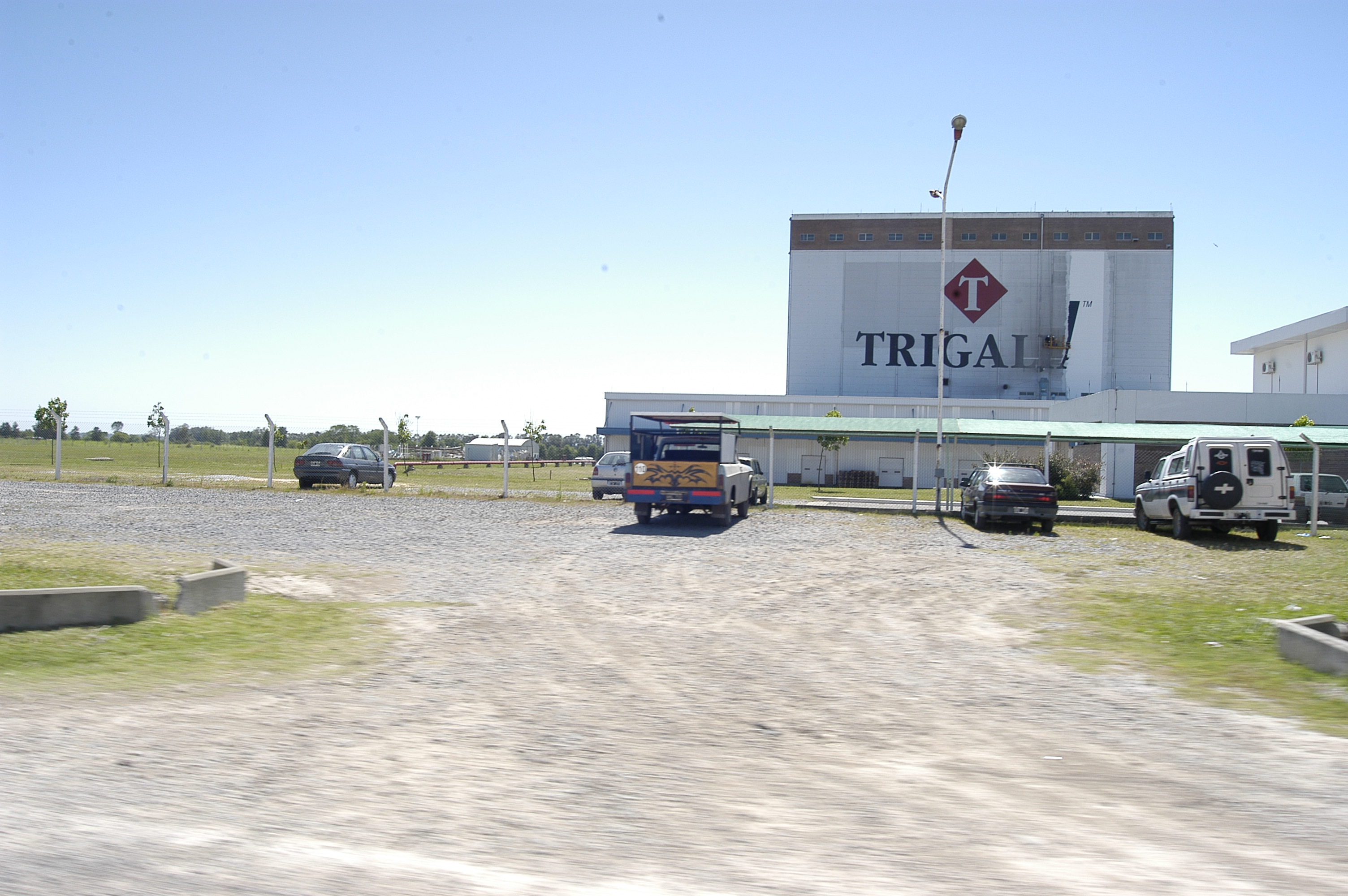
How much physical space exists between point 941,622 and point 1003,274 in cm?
6600

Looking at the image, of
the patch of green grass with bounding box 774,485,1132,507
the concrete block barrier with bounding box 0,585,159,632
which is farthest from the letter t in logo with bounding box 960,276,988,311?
the concrete block barrier with bounding box 0,585,159,632

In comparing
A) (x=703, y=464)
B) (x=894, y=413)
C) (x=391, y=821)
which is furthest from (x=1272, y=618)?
(x=894, y=413)

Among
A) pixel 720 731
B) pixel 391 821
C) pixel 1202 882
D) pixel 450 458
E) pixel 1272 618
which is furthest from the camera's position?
pixel 450 458

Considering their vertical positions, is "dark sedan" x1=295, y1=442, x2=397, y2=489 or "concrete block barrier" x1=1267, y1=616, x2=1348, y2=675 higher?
"dark sedan" x1=295, y1=442, x2=397, y2=489

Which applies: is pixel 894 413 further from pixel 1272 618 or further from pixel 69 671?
pixel 69 671

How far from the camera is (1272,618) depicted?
8.53 meters

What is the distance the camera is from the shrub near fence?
5234 centimetres

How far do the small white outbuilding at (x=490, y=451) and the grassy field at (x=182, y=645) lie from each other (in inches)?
3441

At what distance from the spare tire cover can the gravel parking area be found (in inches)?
483

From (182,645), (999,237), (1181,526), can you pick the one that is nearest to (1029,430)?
(1181,526)

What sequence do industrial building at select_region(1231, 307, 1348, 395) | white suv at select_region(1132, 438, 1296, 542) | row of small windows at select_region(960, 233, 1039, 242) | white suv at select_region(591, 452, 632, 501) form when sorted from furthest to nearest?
row of small windows at select_region(960, 233, 1039, 242) < industrial building at select_region(1231, 307, 1348, 395) < white suv at select_region(591, 452, 632, 501) < white suv at select_region(1132, 438, 1296, 542)

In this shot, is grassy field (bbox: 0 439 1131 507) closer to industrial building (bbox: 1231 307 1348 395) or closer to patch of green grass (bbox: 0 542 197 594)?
patch of green grass (bbox: 0 542 197 594)

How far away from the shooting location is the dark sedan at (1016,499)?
20703 millimetres

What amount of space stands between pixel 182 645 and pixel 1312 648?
851 cm
